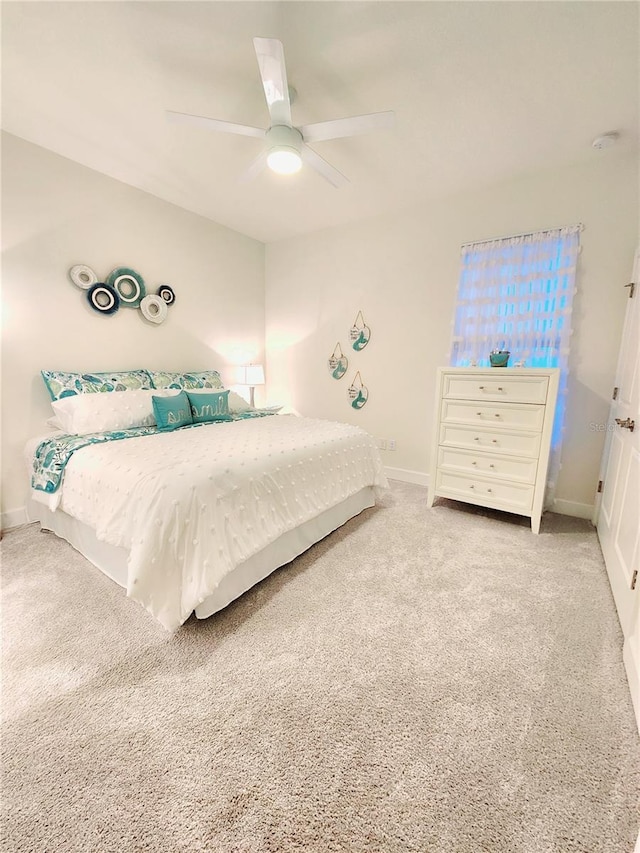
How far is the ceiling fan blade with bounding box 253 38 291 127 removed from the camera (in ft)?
4.28

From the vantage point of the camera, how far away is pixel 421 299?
10.5 ft

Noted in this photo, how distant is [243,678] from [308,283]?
→ 366 centimetres

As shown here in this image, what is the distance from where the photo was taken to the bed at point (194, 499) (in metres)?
Answer: 1.39

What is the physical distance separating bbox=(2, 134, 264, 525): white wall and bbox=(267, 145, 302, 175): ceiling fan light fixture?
1658 millimetres

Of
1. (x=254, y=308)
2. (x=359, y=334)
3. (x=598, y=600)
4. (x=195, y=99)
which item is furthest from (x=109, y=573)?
(x=254, y=308)

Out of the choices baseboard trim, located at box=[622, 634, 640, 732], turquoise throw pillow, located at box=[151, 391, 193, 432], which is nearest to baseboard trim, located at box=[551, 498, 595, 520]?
baseboard trim, located at box=[622, 634, 640, 732]

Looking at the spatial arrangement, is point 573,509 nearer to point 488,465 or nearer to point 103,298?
point 488,465

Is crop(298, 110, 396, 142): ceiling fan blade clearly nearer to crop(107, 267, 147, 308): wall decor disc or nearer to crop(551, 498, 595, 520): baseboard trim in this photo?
crop(107, 267, 147, 308): wall decor disc

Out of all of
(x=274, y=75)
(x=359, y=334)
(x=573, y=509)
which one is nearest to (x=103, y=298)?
(x=274, y=75)

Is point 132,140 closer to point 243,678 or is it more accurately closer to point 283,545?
point 283,545

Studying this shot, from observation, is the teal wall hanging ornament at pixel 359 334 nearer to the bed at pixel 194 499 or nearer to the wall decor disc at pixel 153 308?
the bed at pixel 194 499

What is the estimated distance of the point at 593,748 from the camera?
1045mm

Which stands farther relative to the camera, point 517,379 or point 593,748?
point 517,379

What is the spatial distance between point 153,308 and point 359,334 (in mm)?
1967
